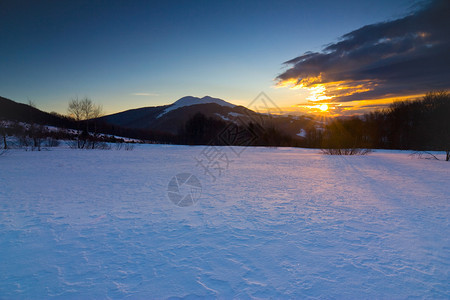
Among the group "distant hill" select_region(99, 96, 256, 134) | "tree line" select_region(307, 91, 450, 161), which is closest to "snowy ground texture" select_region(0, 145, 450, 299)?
"tree line" select_region(307, 91, 450, 161)

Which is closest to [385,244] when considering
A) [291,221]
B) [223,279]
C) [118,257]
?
[291,221]

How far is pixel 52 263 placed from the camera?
3.05m

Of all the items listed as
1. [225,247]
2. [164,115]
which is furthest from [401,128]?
[164,115]

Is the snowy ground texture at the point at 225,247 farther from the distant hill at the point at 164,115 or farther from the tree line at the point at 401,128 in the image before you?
the distant hill at the point at 164,115

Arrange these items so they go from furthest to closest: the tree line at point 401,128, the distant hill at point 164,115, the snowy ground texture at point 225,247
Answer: the distant hill at point 164,115, the tree line at point 401,128, the snowy ground texture at point 225,247

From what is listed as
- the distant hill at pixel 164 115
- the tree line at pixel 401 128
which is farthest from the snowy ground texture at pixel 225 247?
the distant hill at pixel 164 115

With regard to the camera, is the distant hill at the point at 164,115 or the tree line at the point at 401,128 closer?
the tree line at the point at 401,128

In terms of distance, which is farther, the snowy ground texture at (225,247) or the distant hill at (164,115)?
the distant hill at (164,115)

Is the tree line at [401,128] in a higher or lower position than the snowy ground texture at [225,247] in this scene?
higher

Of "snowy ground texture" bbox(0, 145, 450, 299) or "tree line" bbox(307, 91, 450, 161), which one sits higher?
"tree line" bbox(307, 91, 450, 161)

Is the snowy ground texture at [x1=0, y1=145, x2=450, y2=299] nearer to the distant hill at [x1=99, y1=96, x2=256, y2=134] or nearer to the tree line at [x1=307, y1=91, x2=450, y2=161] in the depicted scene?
the tree line at [x1=307, y1=91, x2=450, y2=161]

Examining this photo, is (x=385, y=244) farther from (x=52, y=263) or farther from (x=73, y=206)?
(x=73, y=206)

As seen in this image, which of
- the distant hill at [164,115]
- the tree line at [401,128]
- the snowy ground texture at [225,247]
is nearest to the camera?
the snowy ground texture at [225,247]

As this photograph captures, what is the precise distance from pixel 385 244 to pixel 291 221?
1.71m
